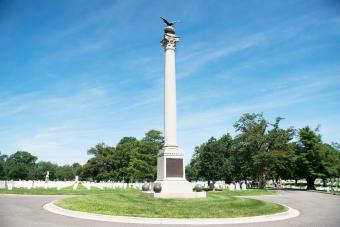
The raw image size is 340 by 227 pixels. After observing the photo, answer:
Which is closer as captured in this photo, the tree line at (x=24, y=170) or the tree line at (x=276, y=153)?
the tree line at (x=276, y=153)

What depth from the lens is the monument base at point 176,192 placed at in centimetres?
2298

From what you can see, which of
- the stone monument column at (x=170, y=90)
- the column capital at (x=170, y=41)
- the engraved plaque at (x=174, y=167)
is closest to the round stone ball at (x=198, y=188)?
the engraved plaque at (x=174, y=167)

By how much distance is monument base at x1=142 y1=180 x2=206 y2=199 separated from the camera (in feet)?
75.4

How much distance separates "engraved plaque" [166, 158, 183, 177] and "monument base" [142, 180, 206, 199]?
2.06 feet

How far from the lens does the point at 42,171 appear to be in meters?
138

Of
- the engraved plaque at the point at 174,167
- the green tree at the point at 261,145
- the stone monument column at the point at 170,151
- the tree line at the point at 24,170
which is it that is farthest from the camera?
the tree line at the point at 24,170

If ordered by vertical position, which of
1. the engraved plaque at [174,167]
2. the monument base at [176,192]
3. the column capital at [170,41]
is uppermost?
the column capital at [170,41]

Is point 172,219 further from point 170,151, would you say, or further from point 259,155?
point 259,155

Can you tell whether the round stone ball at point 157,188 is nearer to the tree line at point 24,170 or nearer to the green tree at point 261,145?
the green tree at point 261,145

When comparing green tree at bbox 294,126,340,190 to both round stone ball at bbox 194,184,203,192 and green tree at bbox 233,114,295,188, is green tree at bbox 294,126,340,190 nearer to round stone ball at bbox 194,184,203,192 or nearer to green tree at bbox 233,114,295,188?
green tree at bbox 233,114,295,188

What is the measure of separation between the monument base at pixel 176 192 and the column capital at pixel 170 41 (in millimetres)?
11756

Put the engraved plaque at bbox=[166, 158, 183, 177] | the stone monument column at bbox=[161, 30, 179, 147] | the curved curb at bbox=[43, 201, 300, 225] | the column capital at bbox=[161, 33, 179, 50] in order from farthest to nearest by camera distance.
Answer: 1. the column capital at bbox=[161, 33, 179, 50]
2. the stone monument column at bbox=[161, 30, 179, 147]
3. the engraved plaque at bbox=[166, 158, 183, 177]
4. the curved curb at bbox=[43, 201, 300, 225]

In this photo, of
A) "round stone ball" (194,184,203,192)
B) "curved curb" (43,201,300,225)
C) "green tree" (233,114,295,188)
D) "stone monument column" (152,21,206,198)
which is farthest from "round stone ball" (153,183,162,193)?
"green tree" (233,114,295,188)

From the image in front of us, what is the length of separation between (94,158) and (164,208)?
82.3 m
